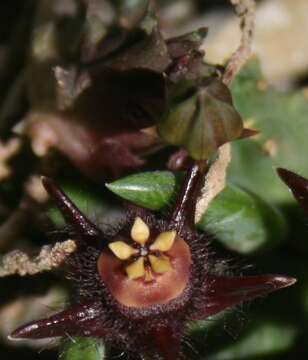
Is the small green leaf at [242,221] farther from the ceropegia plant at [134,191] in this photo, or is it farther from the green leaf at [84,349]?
the green leaf at [84,349]

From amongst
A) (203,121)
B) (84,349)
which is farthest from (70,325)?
(203,121)

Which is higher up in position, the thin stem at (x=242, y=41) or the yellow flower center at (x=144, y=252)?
the thin stem at (x=242, y=41)

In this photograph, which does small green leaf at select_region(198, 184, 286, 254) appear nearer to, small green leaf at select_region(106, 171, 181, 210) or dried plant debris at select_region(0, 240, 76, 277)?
small green leaf at select_region(106, 171, 181, 210)

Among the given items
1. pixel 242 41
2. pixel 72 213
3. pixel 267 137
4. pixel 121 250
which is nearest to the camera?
pixel 121 250

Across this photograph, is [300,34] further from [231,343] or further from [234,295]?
[234,295]

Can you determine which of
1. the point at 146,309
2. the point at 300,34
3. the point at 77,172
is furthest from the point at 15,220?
the point at 300,34

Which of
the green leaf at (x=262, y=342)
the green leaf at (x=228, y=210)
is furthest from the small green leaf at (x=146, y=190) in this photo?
the green leaf at (x=262, y=342)

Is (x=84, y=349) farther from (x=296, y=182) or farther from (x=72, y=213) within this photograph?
(x=296, y=182)
